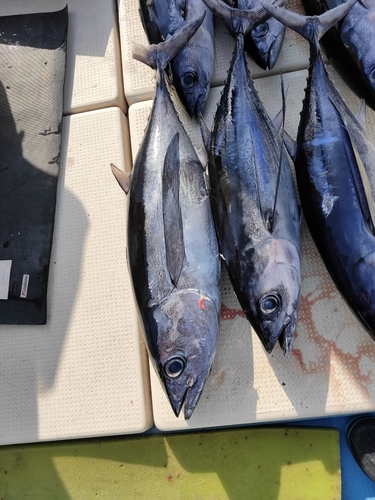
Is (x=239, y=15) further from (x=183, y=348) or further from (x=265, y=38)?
(x=183, y=348)

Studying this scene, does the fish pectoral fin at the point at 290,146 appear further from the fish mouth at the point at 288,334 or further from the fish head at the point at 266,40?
the fish mouth at the point at 288,334

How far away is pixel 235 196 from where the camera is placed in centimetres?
149

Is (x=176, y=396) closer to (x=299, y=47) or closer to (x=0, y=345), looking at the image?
(x=0, y=345)

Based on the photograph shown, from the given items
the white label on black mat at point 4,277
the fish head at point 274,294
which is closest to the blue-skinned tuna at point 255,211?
the fish head at point 274,294

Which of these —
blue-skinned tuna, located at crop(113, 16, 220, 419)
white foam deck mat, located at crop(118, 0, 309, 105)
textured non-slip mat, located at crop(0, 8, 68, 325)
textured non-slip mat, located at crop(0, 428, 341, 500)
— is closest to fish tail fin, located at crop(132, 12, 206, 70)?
white foam deck mat, located at crop(118, 0, 309, 105)

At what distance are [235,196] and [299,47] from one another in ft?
3.15

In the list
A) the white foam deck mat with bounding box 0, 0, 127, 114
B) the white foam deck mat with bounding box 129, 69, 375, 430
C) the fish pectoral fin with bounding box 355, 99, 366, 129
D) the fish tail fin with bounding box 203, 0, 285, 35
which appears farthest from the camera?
the white foam deck mat with bounding box 0, 0, 127, 114

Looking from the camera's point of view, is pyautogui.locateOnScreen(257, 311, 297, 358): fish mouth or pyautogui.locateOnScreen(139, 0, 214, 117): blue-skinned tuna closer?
pyautogui.locateOnScreen(257, 311, 297, 358): fish mouth

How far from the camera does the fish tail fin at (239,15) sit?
1742 millimetres

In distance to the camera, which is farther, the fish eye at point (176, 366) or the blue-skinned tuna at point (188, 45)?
the blue-skinned tuna at point (188, 45)

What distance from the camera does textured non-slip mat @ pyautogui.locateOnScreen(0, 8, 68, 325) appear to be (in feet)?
6.07

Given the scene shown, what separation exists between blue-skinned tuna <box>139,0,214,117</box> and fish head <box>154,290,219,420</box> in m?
0.93

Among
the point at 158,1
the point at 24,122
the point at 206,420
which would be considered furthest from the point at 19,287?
the point at 158,1

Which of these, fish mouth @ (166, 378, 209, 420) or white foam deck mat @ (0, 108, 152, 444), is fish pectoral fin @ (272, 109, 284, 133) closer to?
white foam deck mat @ (0, 108, 152, 444)
